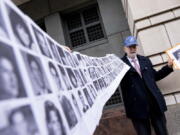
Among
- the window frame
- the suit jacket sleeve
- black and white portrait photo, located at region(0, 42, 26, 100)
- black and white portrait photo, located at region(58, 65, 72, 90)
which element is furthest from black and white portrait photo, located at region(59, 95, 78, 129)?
the window frame

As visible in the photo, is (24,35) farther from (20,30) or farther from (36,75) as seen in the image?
(36,75)

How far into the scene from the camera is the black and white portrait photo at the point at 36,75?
1065mm

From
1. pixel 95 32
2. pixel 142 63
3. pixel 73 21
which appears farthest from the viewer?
pixel 73 21

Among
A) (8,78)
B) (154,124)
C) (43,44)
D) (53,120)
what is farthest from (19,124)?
(154,124)

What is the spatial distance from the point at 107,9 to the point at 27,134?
5.91 meters

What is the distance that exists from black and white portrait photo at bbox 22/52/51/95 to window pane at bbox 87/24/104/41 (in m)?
5.63

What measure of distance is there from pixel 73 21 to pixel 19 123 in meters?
6.48

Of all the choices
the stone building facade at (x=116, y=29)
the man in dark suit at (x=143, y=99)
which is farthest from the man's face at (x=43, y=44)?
the stone building facade at (x=116, y=29)

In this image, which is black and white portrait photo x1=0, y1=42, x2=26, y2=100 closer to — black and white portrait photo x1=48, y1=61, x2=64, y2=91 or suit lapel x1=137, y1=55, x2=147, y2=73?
black and white portrait photo x1=48, y1=61, x2=64, y2=91

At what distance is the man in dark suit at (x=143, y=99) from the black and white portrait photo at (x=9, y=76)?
9.13 feet

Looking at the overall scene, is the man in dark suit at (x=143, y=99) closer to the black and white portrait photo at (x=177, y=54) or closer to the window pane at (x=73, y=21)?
the black and white portrait photo at (x=177, y=54)

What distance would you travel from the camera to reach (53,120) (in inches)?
43.6

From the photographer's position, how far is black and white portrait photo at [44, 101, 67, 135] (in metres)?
1.05

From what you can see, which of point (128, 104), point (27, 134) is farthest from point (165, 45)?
point (27, 134)
